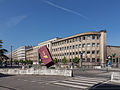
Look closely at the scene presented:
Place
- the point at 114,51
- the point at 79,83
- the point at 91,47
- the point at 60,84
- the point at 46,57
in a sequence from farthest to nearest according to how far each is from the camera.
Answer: the point at 114,51
the point at 91,47
the point at 46,57
the point at 79,83
the point at 60,84

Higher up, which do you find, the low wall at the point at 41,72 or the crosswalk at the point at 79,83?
the crosswalk at the point at 79,83

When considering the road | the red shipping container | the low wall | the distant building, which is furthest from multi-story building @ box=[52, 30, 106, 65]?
the road

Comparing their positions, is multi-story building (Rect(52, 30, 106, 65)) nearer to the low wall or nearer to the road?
the low wall

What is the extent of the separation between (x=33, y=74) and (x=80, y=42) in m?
40.0

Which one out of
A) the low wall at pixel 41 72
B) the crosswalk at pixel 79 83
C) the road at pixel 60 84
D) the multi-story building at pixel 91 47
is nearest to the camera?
the road at pixel 60 84

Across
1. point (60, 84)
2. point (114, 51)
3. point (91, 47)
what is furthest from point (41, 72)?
point (114, 51)

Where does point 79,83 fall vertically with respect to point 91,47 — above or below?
below

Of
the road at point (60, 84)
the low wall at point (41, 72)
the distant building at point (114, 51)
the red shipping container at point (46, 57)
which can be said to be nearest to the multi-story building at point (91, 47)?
the distant building at point (114, 51)

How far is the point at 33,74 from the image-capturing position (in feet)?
61.4

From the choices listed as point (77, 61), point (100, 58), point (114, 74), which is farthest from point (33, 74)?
point (100, 58)

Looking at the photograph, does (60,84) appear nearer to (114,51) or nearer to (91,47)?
(91,47)

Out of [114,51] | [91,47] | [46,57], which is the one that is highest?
[91,47]

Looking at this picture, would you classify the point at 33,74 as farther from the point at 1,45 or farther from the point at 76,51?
the point at 76,51

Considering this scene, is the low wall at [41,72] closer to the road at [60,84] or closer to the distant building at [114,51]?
the road at [60,84]
